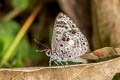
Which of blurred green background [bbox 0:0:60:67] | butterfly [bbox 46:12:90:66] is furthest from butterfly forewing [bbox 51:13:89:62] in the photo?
blurred green background [bbox 0:0:60:67]

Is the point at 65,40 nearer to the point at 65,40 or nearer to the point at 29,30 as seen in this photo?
the point at 65,40

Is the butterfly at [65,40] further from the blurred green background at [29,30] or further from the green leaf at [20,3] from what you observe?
the green leaf at [20,3]

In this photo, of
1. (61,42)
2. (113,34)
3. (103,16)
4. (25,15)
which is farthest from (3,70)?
(25,15)

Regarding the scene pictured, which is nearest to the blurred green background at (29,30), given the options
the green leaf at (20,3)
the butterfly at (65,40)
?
the green leaf at (20,3)

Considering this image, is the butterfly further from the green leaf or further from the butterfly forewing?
the green leaf

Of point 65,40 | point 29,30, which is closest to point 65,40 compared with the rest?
point 65,40

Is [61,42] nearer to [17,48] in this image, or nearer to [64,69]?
[64,69]

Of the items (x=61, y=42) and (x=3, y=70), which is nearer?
(x=3, y=70)

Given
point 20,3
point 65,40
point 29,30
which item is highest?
point 20,3
